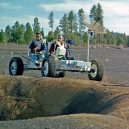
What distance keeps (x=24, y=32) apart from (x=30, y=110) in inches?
4047

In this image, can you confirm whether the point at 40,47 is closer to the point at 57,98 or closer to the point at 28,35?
the point at 57,98

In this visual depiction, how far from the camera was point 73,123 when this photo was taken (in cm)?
1334

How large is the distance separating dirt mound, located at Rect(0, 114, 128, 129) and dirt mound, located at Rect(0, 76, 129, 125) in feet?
13.2

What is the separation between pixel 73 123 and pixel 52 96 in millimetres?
8306

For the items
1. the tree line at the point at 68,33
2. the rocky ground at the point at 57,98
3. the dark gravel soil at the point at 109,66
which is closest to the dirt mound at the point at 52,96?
the rocky ground at the point at 57,98

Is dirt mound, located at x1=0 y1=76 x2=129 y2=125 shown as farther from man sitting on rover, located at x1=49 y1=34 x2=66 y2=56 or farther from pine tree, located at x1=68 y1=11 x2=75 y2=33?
pine tree, located at x1=68 y1=11 x2=75 y2=33

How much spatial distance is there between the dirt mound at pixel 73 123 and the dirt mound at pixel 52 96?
13.2ft

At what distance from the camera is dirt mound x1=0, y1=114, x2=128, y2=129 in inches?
518

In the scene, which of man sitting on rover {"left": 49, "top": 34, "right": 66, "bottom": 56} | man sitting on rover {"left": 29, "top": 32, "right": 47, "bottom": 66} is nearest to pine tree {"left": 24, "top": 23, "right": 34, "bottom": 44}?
man sitting on rover {"left": 29, "top": 32, "right": 47, "bottom": 66}

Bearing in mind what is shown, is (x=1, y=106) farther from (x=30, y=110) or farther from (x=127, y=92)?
(x=127, y=92)

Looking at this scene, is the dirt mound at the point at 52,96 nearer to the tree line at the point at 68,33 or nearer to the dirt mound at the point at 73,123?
the dirt mound at the point at 73,123

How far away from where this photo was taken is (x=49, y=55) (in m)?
24.3

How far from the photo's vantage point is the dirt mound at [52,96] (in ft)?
64.1

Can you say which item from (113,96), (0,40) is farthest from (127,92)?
(0,40)
